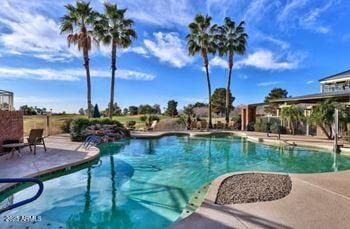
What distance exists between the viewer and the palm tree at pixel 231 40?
91.1ft

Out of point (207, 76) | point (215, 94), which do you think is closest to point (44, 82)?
point (207, 76)

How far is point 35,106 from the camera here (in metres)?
29.3

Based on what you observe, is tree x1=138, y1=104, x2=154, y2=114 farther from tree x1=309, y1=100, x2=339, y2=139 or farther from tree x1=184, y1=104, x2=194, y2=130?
tree x1=309, y1=100, x2=339, y2=139

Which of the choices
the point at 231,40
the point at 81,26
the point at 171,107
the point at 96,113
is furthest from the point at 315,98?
the point at 171,107

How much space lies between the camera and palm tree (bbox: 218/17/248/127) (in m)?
27.8

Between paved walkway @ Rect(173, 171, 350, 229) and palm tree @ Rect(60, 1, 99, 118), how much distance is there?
1792cm

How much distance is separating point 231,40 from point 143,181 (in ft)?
73.2

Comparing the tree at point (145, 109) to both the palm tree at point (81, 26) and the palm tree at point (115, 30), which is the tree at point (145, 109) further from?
the palm tree at point (81, 26)

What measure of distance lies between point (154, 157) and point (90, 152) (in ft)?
A: 9.29

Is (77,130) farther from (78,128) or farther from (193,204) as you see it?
(193,204)

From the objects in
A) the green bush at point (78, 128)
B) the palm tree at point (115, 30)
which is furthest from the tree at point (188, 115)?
the green bush at point (78, 128)

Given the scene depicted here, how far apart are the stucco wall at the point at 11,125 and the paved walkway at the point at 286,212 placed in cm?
901

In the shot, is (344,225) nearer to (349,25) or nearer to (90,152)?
(90,152)

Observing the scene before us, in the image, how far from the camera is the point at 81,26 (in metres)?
21.4
